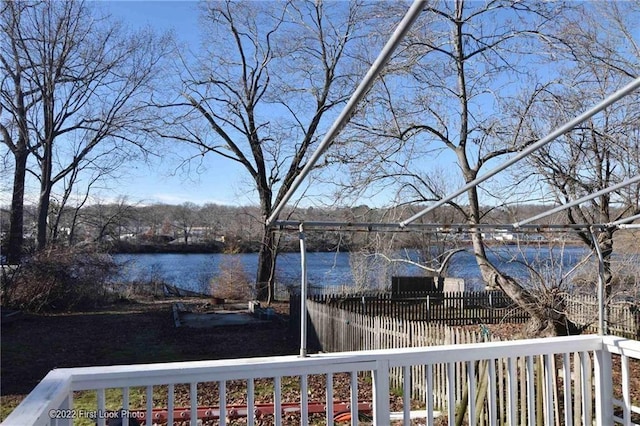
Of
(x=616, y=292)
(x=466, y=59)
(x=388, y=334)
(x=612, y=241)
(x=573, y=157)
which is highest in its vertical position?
(x=466, y=59)

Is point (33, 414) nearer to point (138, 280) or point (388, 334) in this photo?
point (388, 334)

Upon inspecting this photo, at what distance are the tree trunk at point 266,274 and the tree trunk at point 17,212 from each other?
5908 mm

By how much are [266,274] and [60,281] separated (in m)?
5.55

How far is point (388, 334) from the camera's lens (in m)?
6.16

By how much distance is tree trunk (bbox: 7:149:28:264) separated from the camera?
1077 cm

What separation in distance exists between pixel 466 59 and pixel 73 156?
12.1 metres

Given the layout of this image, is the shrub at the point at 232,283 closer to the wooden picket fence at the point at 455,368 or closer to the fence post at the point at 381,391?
the wooden picket fence at the point at 455,368

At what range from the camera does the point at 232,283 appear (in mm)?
14328

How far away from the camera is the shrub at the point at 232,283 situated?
14273 mm

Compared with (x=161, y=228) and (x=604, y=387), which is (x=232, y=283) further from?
(x=604, y=387)

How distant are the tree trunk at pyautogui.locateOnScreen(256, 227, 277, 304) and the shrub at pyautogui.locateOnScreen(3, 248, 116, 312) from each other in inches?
157

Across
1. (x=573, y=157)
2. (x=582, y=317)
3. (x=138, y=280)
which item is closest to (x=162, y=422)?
(x=582, y=317)

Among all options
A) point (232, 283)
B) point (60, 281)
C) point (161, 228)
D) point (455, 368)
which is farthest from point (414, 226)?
point (161, 228)

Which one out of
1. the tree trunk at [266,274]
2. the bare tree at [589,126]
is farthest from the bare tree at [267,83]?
the bare tree at [589,126]
